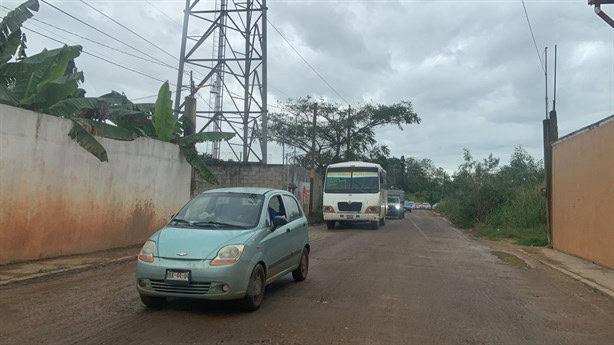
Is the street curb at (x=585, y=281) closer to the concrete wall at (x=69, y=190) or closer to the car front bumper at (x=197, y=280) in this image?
the car front bumper at (x=197, y=280)

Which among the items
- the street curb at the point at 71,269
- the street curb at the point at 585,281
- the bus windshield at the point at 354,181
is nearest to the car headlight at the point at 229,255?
the street curb at the point at 71,269

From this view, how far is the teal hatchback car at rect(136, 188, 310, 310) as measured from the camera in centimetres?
613

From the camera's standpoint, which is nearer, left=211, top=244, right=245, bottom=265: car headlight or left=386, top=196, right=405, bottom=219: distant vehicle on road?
left=211, top=244, right=245, bottom=265: car headlight

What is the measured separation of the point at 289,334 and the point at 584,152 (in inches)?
449

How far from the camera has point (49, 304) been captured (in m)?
6.91

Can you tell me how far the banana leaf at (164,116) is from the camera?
576 inches

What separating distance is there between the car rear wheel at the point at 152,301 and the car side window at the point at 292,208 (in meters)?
2.62

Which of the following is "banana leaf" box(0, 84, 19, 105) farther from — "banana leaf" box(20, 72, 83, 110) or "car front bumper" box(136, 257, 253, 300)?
"car front bumper" box(136, 257, 253, 300)

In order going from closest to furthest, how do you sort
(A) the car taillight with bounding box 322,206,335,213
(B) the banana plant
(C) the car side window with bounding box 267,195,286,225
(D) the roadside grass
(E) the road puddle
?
1. (C) the car side window with bounding box 267,195,286,225
2. (E) the road puddle
3. (B) the banana plant
4. (D) the roadside grass
5. (A) the car taillight with bounding box 322,206,335,213

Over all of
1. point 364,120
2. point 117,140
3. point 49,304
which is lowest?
point 49,304

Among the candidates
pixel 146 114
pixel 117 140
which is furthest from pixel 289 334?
pixel 146 114

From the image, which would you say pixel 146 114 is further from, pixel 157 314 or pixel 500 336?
pixel 500 336

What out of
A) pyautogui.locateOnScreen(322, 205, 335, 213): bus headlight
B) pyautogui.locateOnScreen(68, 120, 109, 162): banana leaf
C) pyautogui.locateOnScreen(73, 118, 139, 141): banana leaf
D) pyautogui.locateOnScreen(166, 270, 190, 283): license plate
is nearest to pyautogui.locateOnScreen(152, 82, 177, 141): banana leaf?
pyautogui.locateOnScreen(73, 118, 139, 141): banana leaf

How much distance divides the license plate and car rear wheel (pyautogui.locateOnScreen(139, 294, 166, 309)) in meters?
0.63
